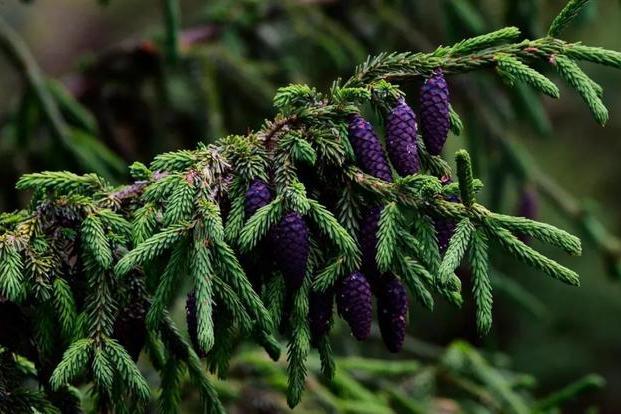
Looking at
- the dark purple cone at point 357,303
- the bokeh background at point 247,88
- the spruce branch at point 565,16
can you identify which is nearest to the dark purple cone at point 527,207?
the bokeh background at point 247,88

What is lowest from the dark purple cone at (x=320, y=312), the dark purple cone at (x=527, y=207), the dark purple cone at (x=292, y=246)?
the dark purple cone at (x=320, y=312)

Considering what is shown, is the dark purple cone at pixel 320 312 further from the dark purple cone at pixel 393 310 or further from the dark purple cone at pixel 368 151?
the dark purple cone at pixel 368 151

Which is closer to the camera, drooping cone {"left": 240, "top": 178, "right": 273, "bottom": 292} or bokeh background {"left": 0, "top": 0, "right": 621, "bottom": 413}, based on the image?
drooping cone {"left": 240, "top": 178, "right": 273, "bottom": 292}

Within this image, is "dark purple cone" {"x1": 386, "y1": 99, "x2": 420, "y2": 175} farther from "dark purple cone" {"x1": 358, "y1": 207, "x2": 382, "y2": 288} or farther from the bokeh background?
the bokeh background

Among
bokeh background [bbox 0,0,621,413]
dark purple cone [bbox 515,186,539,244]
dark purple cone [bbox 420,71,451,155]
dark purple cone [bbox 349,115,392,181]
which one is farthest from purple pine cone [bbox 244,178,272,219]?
dark purple cone [bbox 515,186,539,244]

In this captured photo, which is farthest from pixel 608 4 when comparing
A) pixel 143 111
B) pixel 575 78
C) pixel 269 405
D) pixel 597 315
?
pixel 575 78

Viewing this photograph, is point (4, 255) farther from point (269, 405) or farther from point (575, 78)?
point (269, 405)
